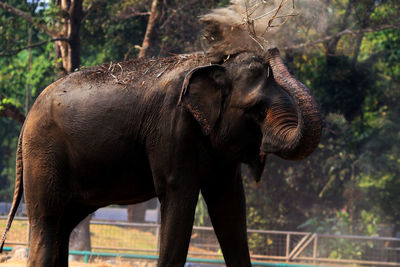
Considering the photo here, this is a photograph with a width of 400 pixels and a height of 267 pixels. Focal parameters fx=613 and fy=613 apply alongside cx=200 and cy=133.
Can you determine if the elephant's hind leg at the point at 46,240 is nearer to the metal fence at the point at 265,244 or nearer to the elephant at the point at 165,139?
the elephant at the point at 165,139

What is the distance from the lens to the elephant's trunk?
3893 mm

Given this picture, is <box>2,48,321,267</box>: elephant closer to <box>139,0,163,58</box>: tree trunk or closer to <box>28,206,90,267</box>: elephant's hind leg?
<box>28,206,90,267</box>: elephant's hind leg

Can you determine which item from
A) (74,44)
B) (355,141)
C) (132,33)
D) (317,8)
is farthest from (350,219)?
(317,8)

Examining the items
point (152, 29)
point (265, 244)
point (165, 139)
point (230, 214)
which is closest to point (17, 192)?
point (165, 139)

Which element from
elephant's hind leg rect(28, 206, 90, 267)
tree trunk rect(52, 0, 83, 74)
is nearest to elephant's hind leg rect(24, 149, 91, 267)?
elephant's hind leg rect(28, 206, 90, 267)

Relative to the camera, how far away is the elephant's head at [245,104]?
4176mm

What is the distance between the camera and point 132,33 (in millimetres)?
18016

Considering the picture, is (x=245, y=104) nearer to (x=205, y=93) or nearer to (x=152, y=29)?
(x=205, y=93)

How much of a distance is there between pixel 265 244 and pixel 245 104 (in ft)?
45.8

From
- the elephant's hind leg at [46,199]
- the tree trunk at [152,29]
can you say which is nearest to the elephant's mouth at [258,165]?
the elephant's hind leg at [46,199]

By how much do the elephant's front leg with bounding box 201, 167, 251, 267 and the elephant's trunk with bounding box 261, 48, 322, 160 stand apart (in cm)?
66

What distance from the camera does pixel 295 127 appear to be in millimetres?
4109

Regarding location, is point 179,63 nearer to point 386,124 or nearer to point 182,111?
point 182,111

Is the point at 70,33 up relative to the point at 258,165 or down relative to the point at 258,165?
up
